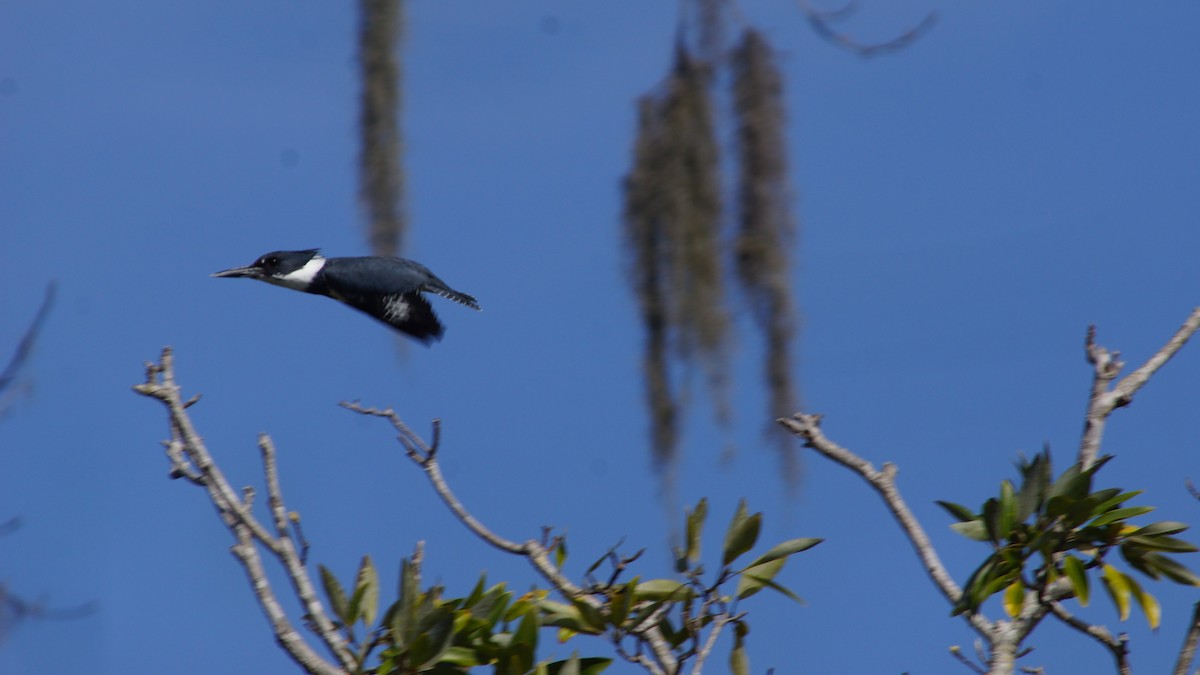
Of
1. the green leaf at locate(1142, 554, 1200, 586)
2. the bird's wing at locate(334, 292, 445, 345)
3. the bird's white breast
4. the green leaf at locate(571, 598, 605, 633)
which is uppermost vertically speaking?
the bird's white breast

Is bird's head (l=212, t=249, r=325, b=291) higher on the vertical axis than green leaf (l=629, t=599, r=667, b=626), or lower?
higher

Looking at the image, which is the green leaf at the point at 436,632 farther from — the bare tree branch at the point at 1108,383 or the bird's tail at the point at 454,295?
the bird's tail at the point at 454,295

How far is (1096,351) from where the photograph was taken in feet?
10.5

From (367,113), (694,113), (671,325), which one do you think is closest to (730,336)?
(671,325)

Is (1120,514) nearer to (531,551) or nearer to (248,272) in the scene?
(531,551)

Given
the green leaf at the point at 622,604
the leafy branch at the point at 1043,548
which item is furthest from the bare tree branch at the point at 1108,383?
the green leaf at the point at 622,604

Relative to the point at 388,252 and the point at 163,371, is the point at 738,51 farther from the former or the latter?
the point at 163,371

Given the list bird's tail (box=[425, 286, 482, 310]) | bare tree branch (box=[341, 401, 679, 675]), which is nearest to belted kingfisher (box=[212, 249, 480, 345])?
bird's tail (box=[425, 286, 482, 310])

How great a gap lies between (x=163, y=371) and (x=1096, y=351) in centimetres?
172

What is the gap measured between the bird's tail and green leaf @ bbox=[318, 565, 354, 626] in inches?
83.5

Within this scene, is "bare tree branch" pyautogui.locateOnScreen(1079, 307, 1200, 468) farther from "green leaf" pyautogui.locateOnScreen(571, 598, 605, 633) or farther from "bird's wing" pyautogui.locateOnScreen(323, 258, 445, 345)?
"bird's wing" pyautogui.locateOnScreen(323, 258, 445, 345)

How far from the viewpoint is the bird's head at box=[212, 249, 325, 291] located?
198 inches

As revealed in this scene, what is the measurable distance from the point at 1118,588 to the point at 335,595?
4.44 ft

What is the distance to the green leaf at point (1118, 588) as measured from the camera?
9.71 feet
